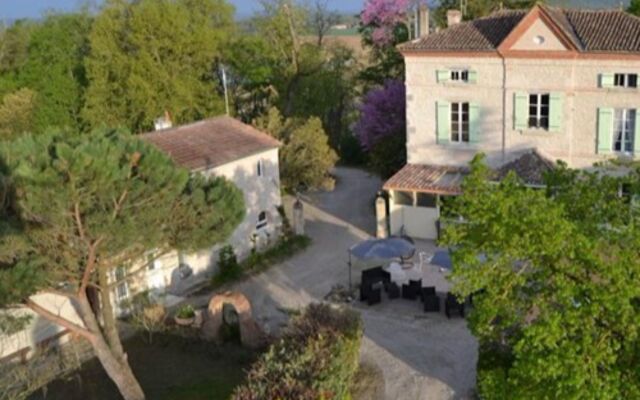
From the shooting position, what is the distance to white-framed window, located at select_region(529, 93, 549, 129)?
29.0 metres

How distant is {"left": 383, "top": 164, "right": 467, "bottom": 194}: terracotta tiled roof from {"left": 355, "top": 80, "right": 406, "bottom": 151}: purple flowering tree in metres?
5.10

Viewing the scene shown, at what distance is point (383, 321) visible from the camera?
77.0ft

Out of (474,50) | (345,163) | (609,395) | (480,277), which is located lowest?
(345,163)

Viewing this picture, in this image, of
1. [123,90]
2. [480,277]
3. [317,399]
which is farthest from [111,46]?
[480,277]

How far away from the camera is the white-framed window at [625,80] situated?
1070 inches

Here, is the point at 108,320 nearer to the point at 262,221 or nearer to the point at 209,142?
the point at 209,142

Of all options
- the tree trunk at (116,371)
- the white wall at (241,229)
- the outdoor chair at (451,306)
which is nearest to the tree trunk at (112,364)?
the tree trunk at (116,371)

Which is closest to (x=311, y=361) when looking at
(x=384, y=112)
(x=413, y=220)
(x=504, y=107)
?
(x=413, y=220)

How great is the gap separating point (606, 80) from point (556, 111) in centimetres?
217

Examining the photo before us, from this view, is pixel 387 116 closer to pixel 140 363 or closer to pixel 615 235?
pixel 140 363

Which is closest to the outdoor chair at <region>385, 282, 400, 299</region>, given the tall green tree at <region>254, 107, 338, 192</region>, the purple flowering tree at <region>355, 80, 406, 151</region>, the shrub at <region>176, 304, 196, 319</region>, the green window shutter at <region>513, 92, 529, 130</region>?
the shrub at <region>176, 304, 196, 319</region>

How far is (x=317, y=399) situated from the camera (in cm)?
1569

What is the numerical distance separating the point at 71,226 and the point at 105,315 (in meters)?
4.15

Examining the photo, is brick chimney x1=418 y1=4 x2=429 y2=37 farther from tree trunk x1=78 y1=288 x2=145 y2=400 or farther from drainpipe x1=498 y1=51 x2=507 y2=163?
tree trunk x1=78 y1=288 x2=145 y2=400
